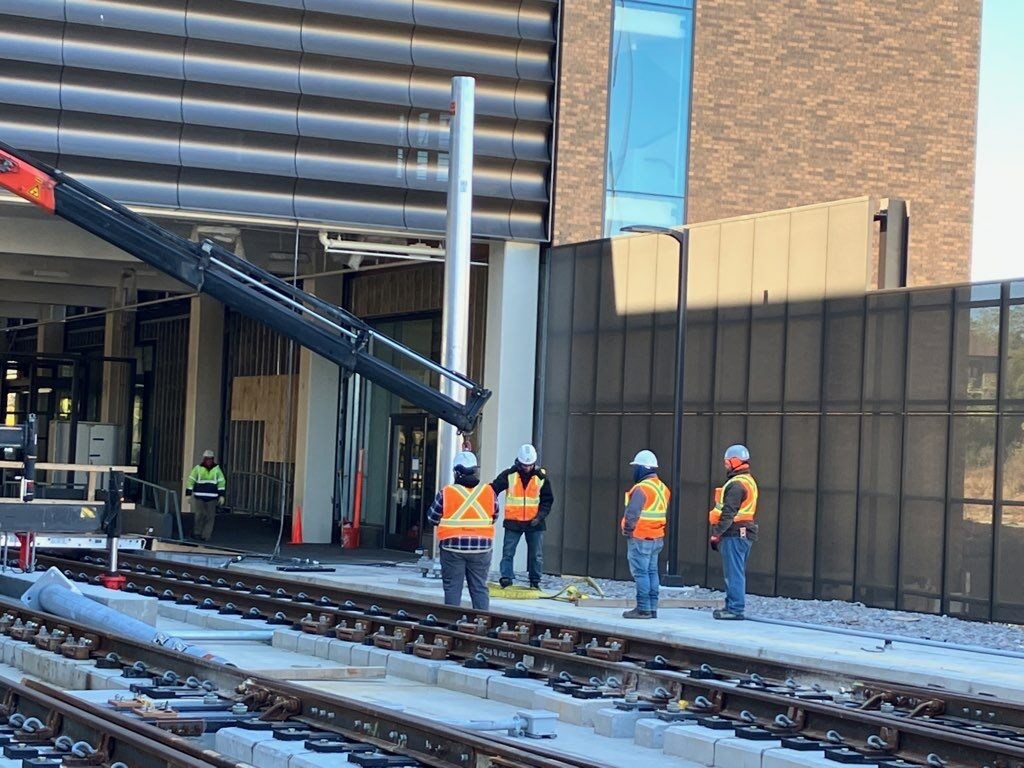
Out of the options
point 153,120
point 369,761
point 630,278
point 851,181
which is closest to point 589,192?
point 630,278

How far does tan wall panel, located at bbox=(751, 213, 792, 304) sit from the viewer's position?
25.0 m

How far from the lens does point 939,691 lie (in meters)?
12.7

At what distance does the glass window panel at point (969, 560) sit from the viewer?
21.3 metres

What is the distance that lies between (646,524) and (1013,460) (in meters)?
5.42

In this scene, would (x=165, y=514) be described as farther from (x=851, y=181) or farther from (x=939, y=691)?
(x=939, y=691)

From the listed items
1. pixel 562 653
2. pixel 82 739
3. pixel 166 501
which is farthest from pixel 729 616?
pixel 166 501

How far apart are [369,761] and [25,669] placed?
6.09 metres

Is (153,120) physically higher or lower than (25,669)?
higher

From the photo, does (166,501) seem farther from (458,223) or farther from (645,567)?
(645,567)

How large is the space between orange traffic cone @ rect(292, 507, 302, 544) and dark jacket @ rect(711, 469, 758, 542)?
17117mm

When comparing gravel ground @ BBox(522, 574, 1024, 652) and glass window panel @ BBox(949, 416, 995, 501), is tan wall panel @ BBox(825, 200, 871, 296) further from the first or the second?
gravel ground @ BBox(522, 574, 1024, 652)

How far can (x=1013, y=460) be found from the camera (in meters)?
21.1

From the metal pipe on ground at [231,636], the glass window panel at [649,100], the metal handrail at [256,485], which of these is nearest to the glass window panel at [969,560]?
the metal pipe on ground at [231,636]

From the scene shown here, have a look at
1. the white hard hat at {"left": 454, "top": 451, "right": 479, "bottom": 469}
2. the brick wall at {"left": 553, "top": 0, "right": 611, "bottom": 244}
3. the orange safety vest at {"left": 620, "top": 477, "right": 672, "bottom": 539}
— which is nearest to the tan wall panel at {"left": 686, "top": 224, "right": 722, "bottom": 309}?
the brick wall at {"left": 553, "top": 0, "right": 611, "bottom": 244}
